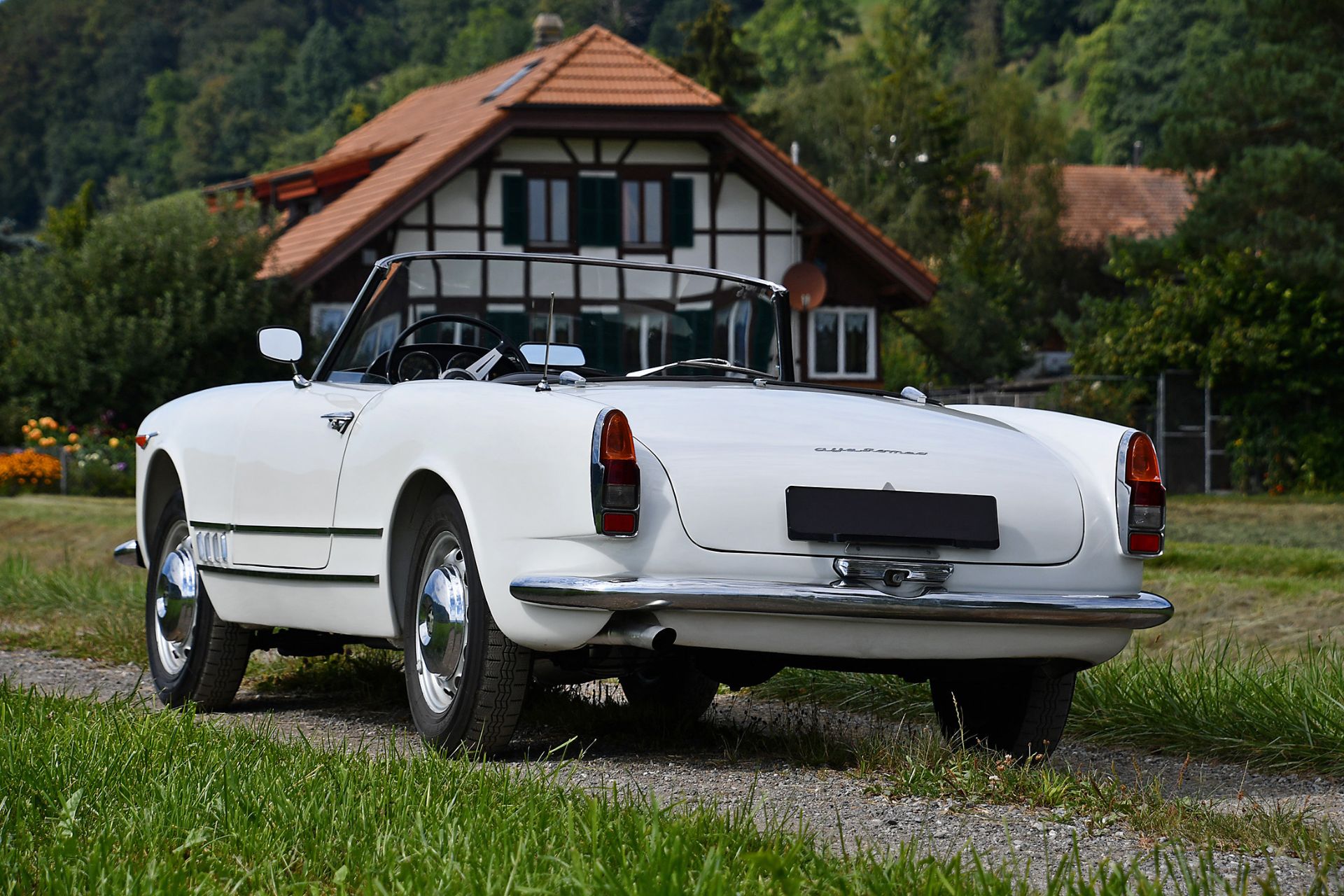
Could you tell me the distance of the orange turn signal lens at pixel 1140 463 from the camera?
4.97 m

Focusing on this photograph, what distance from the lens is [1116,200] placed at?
71750mm

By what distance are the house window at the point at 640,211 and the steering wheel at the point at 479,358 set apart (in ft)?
90.5

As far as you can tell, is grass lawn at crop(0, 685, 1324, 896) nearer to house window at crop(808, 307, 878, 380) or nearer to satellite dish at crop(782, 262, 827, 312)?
satellite dish at crop(782, 262, 827, 312)

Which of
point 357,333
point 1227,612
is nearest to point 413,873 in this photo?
point 357,333

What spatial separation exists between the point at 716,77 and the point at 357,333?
51412 millimetres

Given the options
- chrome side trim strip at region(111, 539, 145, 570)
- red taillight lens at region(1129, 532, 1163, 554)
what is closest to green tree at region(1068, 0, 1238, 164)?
chrome side trim strip at region(111, 539, 145, 570)

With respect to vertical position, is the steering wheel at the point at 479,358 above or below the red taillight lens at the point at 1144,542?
above

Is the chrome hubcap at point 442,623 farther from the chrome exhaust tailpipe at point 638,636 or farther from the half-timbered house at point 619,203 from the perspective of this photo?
the half-timbered house at point 619,203

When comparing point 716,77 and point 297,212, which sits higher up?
point 716,77

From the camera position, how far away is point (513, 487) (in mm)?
4695

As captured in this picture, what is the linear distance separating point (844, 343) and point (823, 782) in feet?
101

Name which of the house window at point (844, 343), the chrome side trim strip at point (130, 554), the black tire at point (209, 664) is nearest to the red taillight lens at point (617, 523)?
the black tire at point (209, 664)

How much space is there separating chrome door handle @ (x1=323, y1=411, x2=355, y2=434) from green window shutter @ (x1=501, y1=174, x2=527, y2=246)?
2747 cm

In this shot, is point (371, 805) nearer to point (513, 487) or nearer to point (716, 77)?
point (513, 487)
